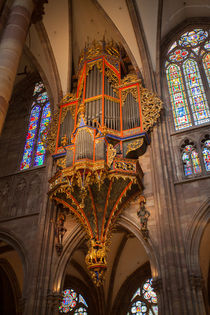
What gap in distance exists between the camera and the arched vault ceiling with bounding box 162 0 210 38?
47.4 feet

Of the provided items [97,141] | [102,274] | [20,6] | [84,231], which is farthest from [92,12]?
[102,274]

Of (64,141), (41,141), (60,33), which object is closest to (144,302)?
(64,141)

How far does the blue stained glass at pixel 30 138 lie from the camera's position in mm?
14145

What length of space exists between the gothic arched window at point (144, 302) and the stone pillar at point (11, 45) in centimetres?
952

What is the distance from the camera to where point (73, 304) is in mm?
14594

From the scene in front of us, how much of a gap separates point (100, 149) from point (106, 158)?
1.07ft

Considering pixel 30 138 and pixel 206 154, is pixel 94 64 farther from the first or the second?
pixel 206 154

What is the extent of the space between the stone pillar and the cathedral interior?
37 mm

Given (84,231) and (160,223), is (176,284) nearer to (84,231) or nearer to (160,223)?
(160,223)

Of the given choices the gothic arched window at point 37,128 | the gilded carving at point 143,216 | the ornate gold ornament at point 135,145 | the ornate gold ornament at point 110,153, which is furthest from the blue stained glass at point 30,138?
the gilded carving at point 143,216

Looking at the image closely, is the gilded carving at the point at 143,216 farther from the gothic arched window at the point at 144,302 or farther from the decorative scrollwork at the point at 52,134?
the gothic arched window at the point at 144,302

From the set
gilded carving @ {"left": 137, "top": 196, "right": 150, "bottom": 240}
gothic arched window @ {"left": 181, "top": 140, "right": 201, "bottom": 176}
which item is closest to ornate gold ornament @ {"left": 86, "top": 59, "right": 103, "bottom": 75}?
gothic arched window @ {"left": 181, "top": 140, "right": 201, "bottom": 176}

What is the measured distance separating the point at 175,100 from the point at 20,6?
6.18m

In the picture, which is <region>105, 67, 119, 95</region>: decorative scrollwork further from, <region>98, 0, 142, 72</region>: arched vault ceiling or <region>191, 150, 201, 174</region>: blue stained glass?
<region>191, 150, 201, 174</region>: blue stained glass
